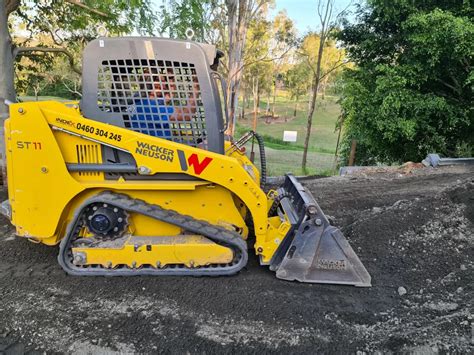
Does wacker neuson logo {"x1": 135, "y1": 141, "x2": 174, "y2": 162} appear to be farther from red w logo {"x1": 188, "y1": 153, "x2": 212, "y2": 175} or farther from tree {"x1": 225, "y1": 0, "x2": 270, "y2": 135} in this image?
tree {"x1": 225, "y1": 0, "x2": 270, "y2": 135}

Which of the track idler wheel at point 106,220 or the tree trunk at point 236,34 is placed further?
the tree trunk at point 236,34

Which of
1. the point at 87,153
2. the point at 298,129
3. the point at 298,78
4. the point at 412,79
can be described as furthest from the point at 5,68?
the point at 298,78

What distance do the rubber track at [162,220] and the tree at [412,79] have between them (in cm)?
755

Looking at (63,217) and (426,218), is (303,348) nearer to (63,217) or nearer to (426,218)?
(63,217)

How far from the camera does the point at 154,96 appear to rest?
358cm

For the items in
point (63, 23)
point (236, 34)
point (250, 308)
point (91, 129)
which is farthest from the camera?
point (236, 34)

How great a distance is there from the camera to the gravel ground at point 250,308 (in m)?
2.82

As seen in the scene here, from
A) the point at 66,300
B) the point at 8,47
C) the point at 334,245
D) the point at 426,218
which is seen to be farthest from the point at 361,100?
the point at 66,300

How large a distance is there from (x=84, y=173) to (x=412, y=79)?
886 cm

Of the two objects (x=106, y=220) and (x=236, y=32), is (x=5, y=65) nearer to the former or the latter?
(x=106, y=220)

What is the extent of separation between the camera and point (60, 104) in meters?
3.55

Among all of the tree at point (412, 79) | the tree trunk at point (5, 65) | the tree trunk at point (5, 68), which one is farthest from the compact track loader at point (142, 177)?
the tree at point (412, 79)

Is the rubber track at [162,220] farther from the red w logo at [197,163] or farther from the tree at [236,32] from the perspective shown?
the tree at [236,32]

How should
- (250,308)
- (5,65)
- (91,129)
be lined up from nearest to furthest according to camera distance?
(250,308), (91,129), (5,65)
